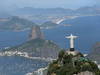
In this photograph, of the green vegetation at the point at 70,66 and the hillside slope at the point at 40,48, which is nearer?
the green vegetation at the point at 70,66

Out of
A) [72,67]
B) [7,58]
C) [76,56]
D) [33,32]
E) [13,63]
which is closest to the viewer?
[72,67]

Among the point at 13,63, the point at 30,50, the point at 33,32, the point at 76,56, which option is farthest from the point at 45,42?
the point at 76,56

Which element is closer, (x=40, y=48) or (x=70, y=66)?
(x=70, y=66)

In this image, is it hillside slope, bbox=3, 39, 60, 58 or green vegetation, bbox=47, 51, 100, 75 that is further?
hillside slope, bbox=3, 39, 60, 58

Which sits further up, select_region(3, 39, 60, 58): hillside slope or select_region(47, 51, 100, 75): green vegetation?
select_region(47, 51, 100, 75): green vegetation

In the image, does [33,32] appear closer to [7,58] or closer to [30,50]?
[30,50]

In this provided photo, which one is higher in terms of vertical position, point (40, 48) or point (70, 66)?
point (70, 66)

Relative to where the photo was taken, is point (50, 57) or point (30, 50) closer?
point (50, 57)

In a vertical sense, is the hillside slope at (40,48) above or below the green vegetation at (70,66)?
below
